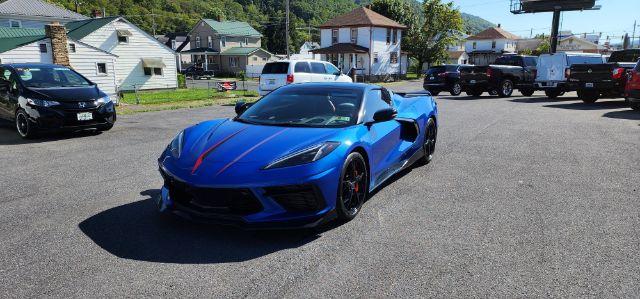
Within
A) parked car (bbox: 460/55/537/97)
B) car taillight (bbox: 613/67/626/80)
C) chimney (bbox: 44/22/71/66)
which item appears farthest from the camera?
parked car (bbox: 460/55/537/97)

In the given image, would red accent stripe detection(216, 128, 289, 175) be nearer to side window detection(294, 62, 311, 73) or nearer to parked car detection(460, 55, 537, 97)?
side window detection(294, 62, 311, 73)

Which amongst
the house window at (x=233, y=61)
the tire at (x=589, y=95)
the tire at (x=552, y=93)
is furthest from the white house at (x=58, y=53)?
the house window at (x=233, y=61)

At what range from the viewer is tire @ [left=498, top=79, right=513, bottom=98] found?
786 inches

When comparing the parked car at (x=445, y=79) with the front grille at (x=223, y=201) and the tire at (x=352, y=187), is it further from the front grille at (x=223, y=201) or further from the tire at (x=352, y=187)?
the front grille at (x=223, y=201)

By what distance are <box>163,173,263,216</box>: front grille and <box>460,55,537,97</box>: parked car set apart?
18.4 meters

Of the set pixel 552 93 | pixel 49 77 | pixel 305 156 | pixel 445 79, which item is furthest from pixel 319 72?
pixel 305 156

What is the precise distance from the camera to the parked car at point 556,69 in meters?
18.0

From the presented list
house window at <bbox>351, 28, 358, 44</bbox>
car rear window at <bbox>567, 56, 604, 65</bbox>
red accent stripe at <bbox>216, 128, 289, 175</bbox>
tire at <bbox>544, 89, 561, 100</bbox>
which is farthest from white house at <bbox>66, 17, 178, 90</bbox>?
red accent stripe at <bbox>216, 128, 289, 175</bbox>

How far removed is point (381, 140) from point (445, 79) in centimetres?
1792

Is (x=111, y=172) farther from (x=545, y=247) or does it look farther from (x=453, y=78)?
(x=453, y=78)

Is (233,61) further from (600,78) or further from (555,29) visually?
(600,78)

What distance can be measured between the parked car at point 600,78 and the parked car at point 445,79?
601cm

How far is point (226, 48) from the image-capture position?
5919cm

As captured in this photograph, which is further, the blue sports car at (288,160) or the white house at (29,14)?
the white house at (29,14)
